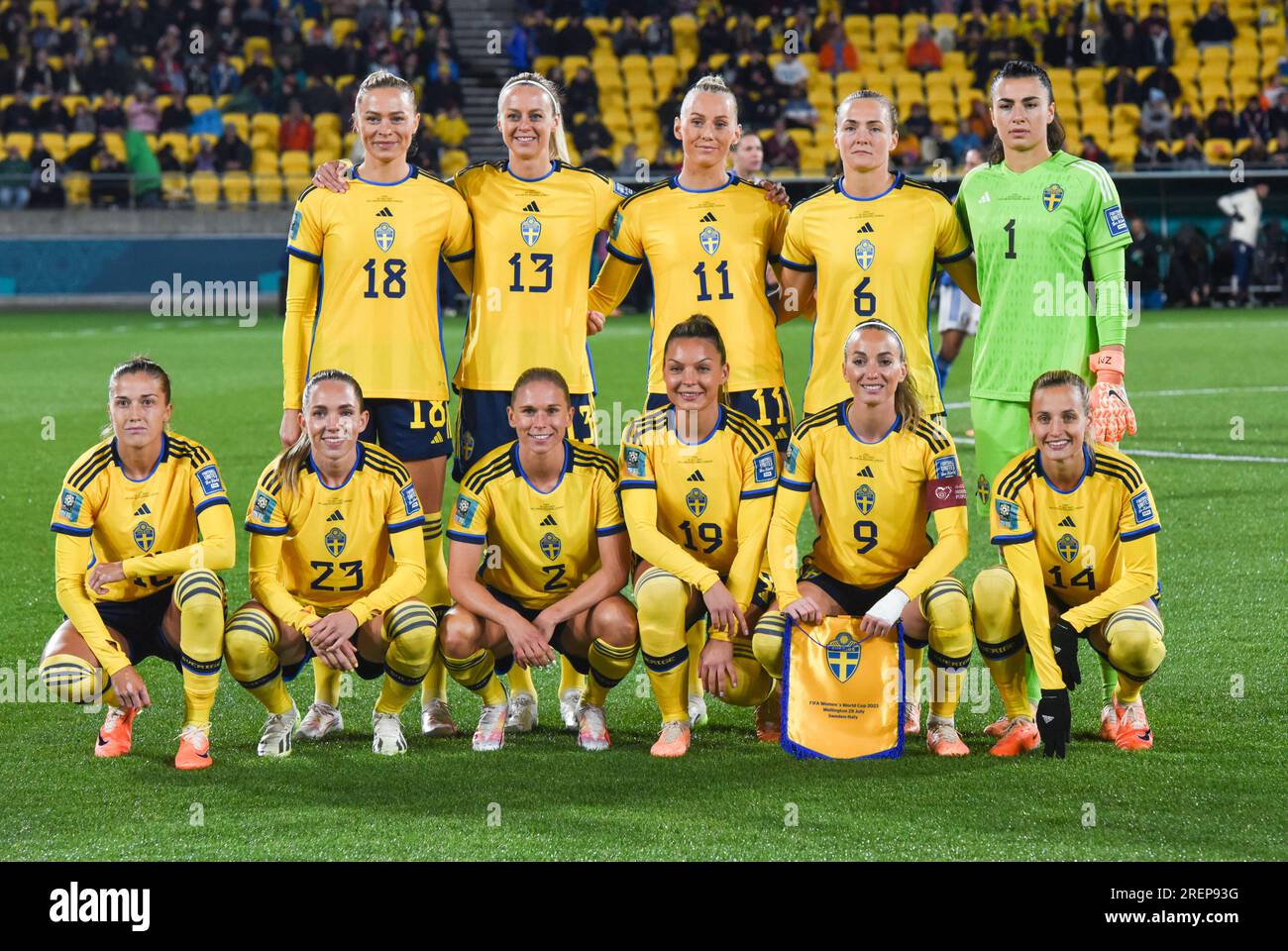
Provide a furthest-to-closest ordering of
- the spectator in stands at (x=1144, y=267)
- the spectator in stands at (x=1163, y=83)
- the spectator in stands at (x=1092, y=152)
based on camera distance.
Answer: the spectator in stands at (x=1163, y=83), the spectator in stands at (x=1092, y=152), the spectator in stands at (x=1144, y=267)

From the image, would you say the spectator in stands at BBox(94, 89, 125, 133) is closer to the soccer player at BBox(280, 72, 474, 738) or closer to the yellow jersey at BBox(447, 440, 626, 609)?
the soccer player at BBox(280, 72, 474, 738)

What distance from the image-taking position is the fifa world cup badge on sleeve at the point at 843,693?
4.79 meters

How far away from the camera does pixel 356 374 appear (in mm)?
5328

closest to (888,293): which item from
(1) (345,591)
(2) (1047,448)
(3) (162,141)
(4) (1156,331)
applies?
(2) (1047,448)

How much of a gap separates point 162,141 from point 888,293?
71.2 ft

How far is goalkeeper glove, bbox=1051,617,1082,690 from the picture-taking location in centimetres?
480

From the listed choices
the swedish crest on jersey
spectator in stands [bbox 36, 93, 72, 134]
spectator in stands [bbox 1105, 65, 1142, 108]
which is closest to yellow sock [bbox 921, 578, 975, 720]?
the swedish crest on jersey

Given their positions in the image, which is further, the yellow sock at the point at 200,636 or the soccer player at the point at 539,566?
the soccer player at the point at 539,566

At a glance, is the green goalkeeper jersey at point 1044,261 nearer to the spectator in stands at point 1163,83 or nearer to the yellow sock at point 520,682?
the yellow sock at point 520,682

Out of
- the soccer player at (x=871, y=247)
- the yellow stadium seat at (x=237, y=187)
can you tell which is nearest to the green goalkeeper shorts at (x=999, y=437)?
the soccer player at (x=871, y=247)

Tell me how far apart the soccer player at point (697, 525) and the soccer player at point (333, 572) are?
0.69m

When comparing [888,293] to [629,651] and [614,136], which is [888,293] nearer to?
[629,651]

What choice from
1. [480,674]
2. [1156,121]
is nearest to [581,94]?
[1156,121]

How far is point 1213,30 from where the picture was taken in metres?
27.2
